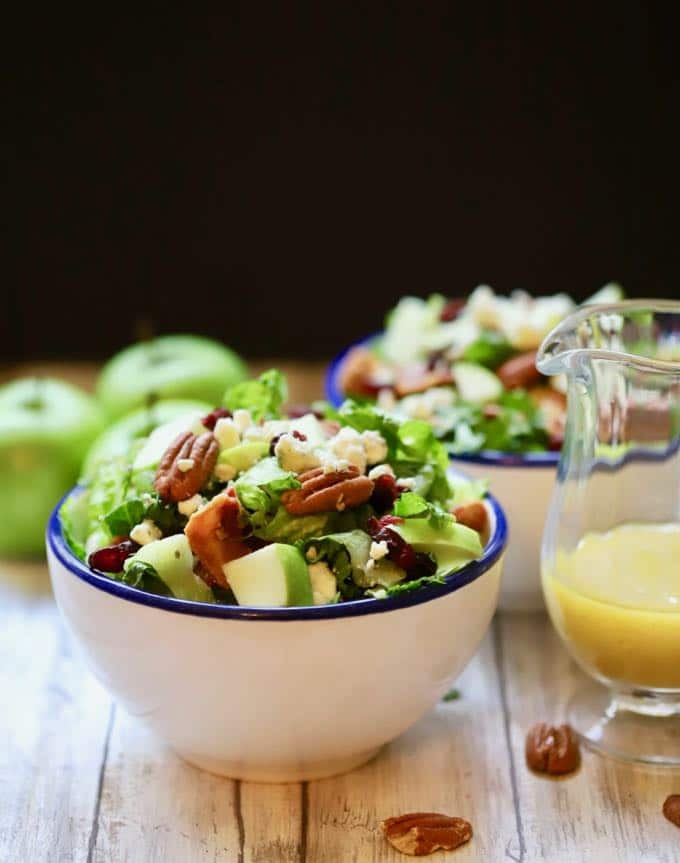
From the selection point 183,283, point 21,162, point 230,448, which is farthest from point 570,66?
point 230,448

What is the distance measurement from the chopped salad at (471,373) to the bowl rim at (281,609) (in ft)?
1.41

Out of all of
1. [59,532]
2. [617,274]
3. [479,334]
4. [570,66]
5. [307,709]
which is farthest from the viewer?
[617,274]

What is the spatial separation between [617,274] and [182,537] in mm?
1785

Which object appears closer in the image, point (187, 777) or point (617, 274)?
point (187, 777)

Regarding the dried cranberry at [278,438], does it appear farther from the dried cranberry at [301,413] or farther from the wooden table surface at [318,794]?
the wooden table surface at [318,794]

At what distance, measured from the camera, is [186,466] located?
5.32 feet

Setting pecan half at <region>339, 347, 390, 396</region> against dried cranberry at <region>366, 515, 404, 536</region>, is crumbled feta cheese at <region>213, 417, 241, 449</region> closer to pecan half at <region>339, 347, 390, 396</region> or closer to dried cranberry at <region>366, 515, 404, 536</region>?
dried cranberry at <region>366, 515, 404, 536</region>

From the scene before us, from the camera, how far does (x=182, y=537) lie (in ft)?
5.13

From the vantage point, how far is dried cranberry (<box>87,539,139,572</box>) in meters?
Result: 1.57

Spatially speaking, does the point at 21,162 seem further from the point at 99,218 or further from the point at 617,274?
the point at 617,274

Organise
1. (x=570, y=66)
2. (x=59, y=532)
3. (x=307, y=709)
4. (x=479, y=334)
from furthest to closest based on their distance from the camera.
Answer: (x=570, y=66) → (x=479, y=334) → (x=59, y=532) → (x=307, y=709)

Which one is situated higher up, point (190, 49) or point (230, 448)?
point (190, 49)

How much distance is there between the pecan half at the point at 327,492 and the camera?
5.12 ft

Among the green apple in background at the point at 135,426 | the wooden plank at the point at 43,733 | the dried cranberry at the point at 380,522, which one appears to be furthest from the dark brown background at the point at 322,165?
the dried cranberry at the point at 380,522
